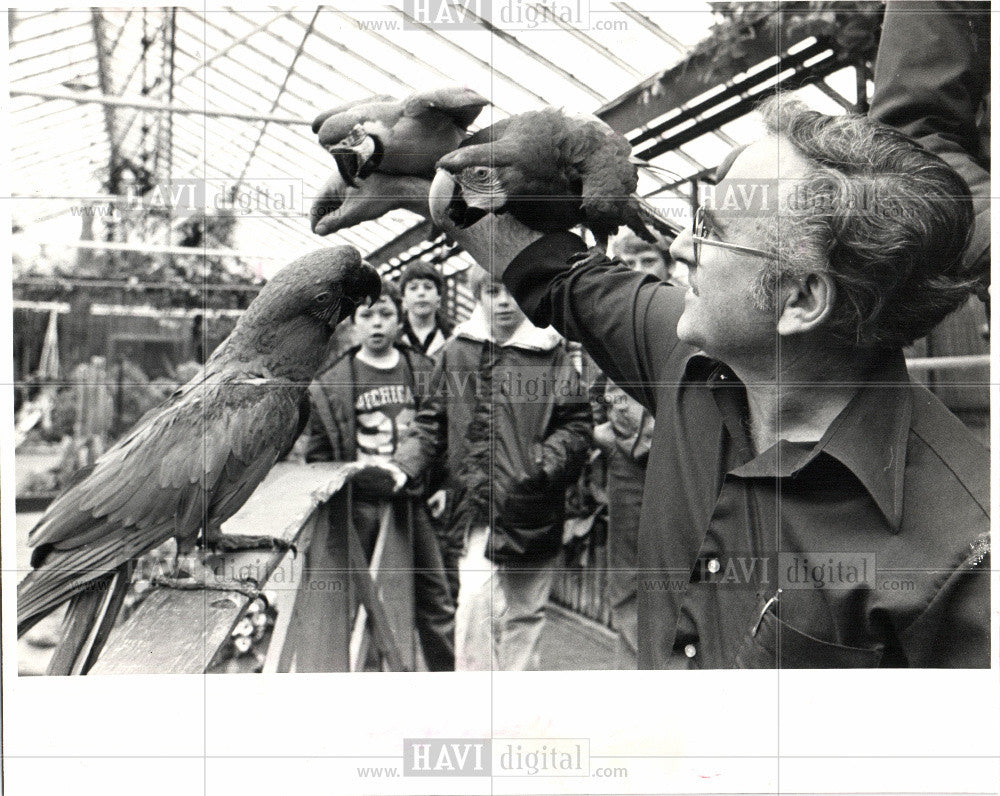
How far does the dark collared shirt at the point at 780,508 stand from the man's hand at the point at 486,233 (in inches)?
1.6

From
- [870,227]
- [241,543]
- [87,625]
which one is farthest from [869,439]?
[87,625]

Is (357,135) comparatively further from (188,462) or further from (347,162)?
(188,462)

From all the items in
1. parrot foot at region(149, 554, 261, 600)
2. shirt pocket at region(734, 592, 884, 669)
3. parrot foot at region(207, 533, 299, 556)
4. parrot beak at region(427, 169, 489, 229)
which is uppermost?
parrot beak at region(427, 169, 489, 229)

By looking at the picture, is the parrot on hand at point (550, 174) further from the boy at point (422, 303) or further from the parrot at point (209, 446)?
the parrot at point (209, 446)

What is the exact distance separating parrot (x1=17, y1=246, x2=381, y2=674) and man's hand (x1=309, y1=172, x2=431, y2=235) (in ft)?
0.30

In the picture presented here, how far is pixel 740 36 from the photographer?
2.59m

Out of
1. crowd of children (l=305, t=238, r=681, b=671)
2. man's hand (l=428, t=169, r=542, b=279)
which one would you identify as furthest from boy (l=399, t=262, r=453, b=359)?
man's hand (l=428, t=169, r=542, b=279)

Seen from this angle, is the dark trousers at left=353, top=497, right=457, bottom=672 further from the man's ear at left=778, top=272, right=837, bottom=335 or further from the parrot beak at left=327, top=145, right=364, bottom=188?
the man's ear at left=778, top=272, right=837, bottom=335

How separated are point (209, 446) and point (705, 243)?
1.39m

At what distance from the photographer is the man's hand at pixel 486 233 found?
252 centimetres

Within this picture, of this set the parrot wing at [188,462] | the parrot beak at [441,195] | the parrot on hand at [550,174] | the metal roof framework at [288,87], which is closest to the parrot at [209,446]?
the parrot wing at [188,462]

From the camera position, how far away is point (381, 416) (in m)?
2.58

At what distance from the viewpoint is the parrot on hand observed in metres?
2.51

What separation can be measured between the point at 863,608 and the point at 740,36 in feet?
5.07
